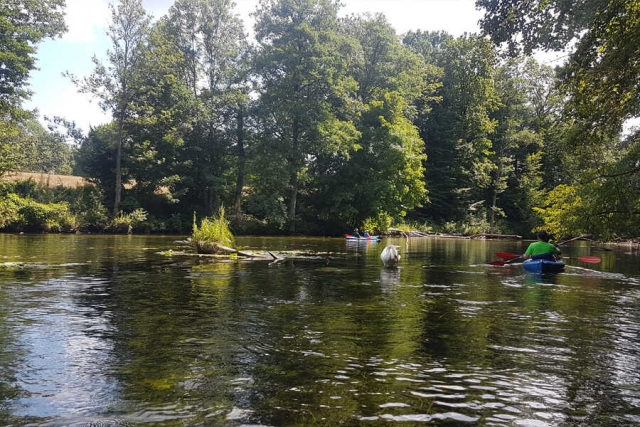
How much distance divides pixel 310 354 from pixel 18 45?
46704 millimetres

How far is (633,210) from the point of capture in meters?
15.8

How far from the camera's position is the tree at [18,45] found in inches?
1617

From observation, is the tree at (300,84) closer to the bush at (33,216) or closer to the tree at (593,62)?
the bush at (33,216)

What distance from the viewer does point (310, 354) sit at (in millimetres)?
6613

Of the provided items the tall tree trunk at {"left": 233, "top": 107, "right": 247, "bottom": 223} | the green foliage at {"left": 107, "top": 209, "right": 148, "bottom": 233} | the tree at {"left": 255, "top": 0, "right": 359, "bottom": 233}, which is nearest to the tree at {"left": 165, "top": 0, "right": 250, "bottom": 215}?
the tall tree trunk at {"left": 233, "top": 107, "right": 247, "bottom": 223}

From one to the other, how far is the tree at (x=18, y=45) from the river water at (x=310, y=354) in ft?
117

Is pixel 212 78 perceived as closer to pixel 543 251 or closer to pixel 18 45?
pixel 18 45

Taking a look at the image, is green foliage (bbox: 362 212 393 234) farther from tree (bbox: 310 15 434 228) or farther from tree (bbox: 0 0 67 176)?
tree (bbox: 0 0 67 176)

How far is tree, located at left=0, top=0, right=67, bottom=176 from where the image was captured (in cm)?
4106

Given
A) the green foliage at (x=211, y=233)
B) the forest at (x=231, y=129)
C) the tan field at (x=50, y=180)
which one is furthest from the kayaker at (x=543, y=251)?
the tan field at (x=50, y=180)

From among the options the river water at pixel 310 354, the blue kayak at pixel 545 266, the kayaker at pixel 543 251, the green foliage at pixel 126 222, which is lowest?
the river water at pixel 310 354

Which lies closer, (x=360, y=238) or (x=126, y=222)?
(x=360, y=238)

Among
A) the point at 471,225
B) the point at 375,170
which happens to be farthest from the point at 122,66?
the point at 471,225

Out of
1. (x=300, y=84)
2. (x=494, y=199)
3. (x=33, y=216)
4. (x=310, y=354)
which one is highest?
(x=300, y=84)
